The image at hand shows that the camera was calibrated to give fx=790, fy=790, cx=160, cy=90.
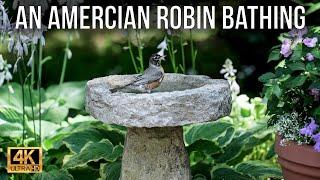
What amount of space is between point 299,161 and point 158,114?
648 millimetres

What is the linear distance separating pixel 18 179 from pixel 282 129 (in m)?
1.44

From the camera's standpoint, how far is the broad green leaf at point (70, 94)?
16.4ft

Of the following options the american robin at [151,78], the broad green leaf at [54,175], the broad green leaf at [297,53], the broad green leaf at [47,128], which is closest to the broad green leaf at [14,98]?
the broad green leaf at [47,128]

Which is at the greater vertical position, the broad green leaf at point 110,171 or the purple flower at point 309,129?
the purple flower at point 309,129

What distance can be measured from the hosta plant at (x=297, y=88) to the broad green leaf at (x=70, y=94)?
177 cm

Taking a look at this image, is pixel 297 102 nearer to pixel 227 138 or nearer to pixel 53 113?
pixel 227 138

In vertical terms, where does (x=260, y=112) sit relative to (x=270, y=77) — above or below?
Result: below

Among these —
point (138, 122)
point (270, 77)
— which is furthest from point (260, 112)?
point (138, 122)

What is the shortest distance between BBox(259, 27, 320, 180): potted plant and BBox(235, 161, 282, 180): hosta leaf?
14.7 inches

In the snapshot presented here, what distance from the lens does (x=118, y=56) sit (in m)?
6.44

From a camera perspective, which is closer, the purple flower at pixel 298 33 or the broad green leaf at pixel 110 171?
the purple flower at pixel 298 33

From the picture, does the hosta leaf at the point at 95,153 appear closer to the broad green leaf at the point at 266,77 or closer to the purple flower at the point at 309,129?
the broad green leaf at the point at 266,77

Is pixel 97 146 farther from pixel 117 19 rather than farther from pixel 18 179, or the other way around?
pixel 117 19

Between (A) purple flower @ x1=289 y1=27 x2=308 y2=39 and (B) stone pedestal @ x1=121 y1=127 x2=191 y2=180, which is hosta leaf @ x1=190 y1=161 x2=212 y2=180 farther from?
(A) purple flower @ x1=289 y1=27 x2=308 y2=39
